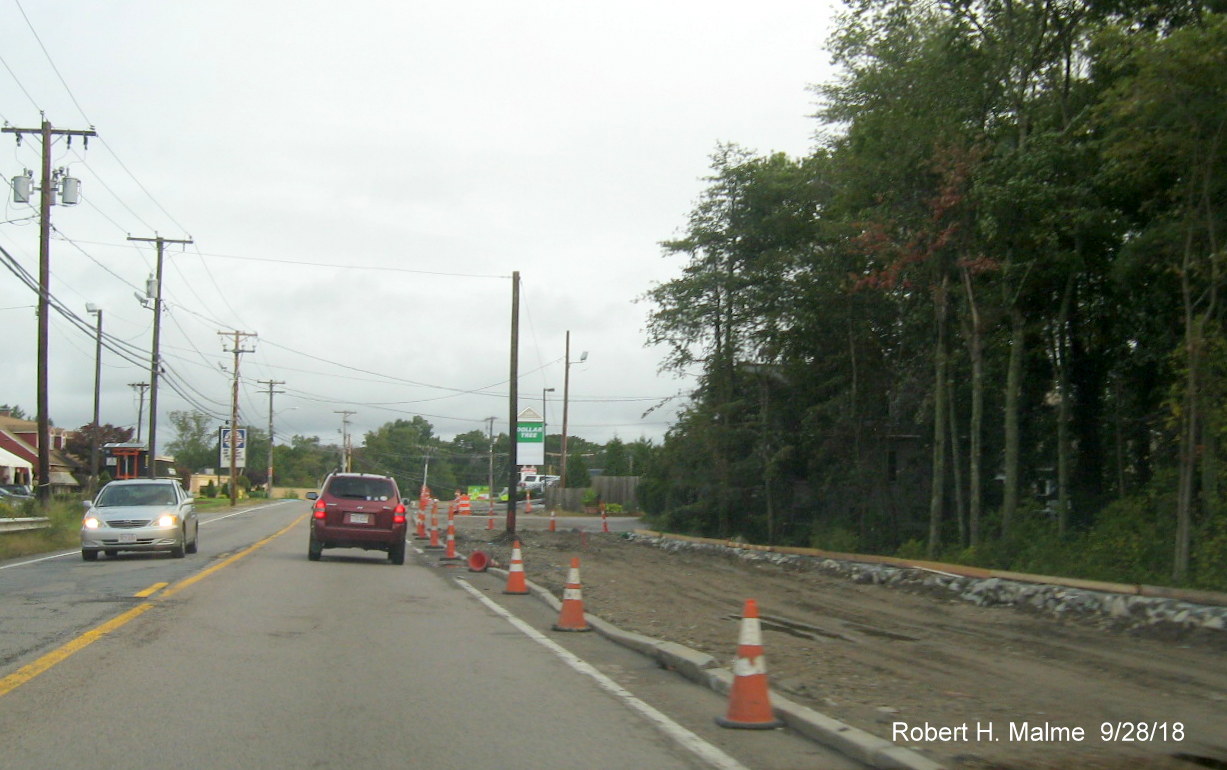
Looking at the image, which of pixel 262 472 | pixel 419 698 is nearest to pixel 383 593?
pixel 419 698

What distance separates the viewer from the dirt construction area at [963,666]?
23.5 feet

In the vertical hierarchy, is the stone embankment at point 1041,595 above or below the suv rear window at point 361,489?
below

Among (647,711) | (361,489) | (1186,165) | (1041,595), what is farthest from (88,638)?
(1186,165)

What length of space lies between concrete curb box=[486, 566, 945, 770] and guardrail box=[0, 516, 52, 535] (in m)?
18.8

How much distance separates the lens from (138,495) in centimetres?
2200

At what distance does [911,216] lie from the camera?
22984mm

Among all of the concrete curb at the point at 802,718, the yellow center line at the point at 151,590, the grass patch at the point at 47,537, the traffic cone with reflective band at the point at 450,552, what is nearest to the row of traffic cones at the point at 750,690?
the concrete curb at the point at 802,718

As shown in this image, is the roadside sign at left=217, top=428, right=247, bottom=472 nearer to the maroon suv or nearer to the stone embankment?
the maroon suv

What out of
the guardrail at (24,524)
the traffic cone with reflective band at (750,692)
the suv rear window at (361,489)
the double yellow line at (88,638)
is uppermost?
the suv rear window at (361,489)

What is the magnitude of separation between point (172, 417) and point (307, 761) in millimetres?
156112

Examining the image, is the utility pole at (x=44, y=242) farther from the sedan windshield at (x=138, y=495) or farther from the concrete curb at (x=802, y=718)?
the concrete curb at (x=802, y=718)

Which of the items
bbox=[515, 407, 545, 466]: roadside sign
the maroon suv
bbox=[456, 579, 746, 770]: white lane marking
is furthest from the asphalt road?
bbox=[515, 407, 545, 466]: roadside sign

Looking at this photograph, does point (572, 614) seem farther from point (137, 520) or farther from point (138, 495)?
point (138, 495)

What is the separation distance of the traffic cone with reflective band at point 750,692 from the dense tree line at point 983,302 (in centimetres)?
1096
